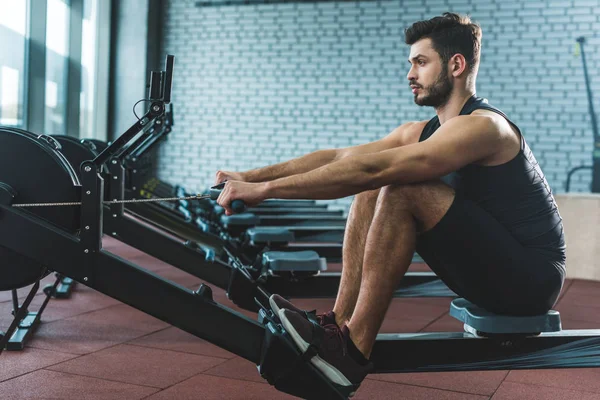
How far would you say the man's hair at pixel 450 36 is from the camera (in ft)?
6.66

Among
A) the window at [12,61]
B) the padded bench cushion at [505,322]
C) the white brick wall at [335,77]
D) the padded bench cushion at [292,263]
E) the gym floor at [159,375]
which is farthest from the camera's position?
the white brick wall at [335,77]

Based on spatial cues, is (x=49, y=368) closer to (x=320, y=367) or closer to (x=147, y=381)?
(x=147, y=381)

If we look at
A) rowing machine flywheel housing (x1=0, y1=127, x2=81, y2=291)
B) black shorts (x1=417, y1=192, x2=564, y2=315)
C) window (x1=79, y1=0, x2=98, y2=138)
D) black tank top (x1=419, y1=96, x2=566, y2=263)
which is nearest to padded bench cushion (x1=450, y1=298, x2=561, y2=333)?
black shorts (x1=417, y1=192, x2=564, y2=315)

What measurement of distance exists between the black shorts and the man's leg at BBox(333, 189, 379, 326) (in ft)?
0.74

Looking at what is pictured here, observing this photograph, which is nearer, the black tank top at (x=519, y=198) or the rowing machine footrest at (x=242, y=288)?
the black tank top at (x=519, y=198)

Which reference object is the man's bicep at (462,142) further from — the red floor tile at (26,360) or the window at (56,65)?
the window at (56,65)

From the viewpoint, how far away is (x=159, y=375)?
2422mm

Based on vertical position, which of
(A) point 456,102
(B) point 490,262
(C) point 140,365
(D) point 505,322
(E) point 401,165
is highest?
(A) point 456,102

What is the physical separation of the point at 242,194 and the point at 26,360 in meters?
1.28

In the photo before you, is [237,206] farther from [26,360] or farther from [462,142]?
[26,360]

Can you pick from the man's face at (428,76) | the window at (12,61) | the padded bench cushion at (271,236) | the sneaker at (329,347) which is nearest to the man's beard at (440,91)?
the man's face at (428,76)

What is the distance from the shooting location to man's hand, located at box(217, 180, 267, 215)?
1.81 metres

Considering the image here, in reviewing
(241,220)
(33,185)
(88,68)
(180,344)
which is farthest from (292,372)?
(88,68)

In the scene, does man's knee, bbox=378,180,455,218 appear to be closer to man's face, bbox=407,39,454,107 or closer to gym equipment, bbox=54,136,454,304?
man's face, bbox=407,39,454,107
